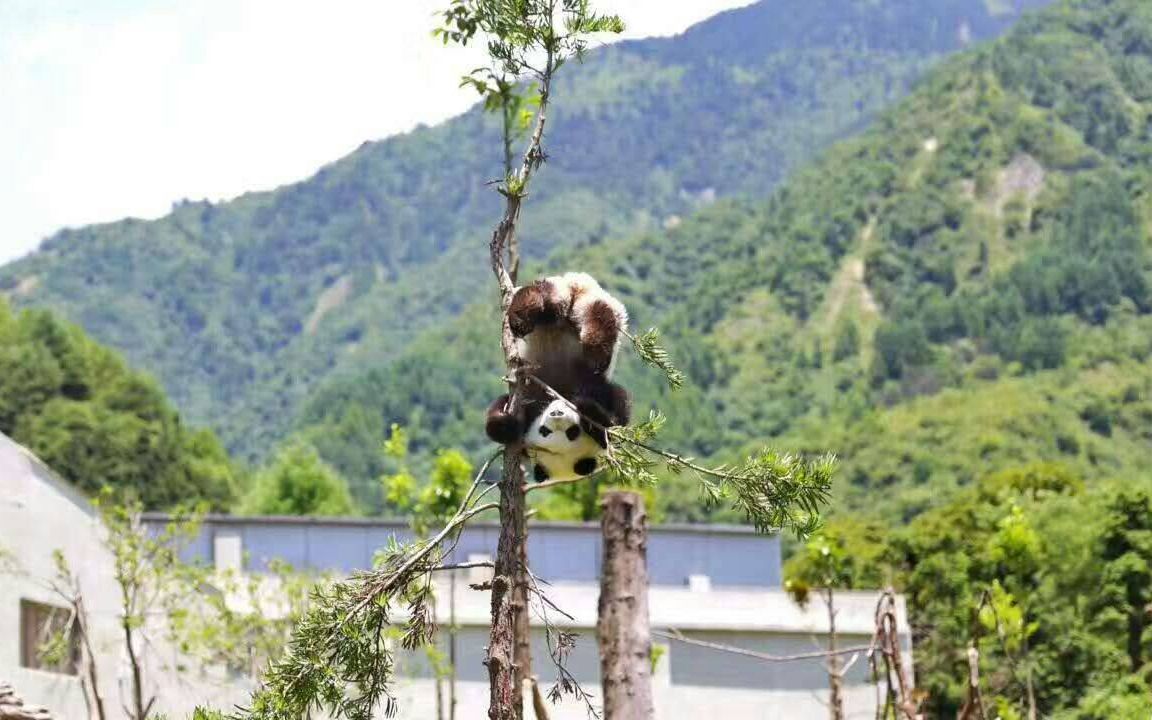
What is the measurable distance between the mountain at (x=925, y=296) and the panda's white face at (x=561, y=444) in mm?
71232

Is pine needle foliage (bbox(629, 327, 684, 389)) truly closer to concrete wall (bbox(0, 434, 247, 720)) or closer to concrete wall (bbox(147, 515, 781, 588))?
concrete wall (bbox(0, 434, 247, 720))

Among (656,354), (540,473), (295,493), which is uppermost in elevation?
(295,493)

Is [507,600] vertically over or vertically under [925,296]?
under

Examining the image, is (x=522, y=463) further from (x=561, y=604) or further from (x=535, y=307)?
(x=561, y=604)

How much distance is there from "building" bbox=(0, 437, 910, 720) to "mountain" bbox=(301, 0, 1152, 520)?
4478cm

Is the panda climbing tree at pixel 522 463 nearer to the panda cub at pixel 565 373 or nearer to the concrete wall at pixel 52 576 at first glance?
the panda cub at pixel 565 373

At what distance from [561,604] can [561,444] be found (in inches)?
824

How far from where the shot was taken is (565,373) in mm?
9742

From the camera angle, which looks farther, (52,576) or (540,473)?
(52,576)

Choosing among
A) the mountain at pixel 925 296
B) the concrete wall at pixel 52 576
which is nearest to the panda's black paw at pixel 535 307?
the concrete wall at pixel 52 576

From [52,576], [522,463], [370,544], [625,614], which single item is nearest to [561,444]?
[522,463]

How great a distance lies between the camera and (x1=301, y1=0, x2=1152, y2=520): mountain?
90.9 metres

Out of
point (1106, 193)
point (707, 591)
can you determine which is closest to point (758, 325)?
point (1106, 193)

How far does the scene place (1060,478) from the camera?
46594 mm
